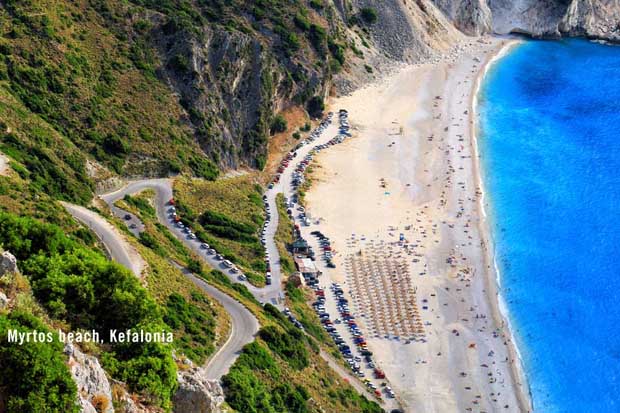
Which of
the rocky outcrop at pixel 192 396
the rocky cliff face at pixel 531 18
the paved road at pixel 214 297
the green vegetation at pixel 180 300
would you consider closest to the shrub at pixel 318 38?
the rocky cliff face at pixel 531 18

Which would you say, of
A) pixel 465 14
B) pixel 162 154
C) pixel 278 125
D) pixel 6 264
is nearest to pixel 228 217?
pixel 162 154

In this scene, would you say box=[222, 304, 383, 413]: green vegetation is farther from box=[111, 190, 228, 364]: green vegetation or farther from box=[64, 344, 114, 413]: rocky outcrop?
box=[64, 344, 114, 413]: rocky outcrop

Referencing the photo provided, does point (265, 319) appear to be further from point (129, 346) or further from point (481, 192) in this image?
point (481, 192)

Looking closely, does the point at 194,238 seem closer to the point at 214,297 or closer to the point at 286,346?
the point at 214,297

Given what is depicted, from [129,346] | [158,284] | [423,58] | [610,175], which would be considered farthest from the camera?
[423,58]

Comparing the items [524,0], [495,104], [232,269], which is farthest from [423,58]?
[232,269]

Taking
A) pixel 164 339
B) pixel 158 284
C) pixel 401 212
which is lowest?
pixel 401 212
